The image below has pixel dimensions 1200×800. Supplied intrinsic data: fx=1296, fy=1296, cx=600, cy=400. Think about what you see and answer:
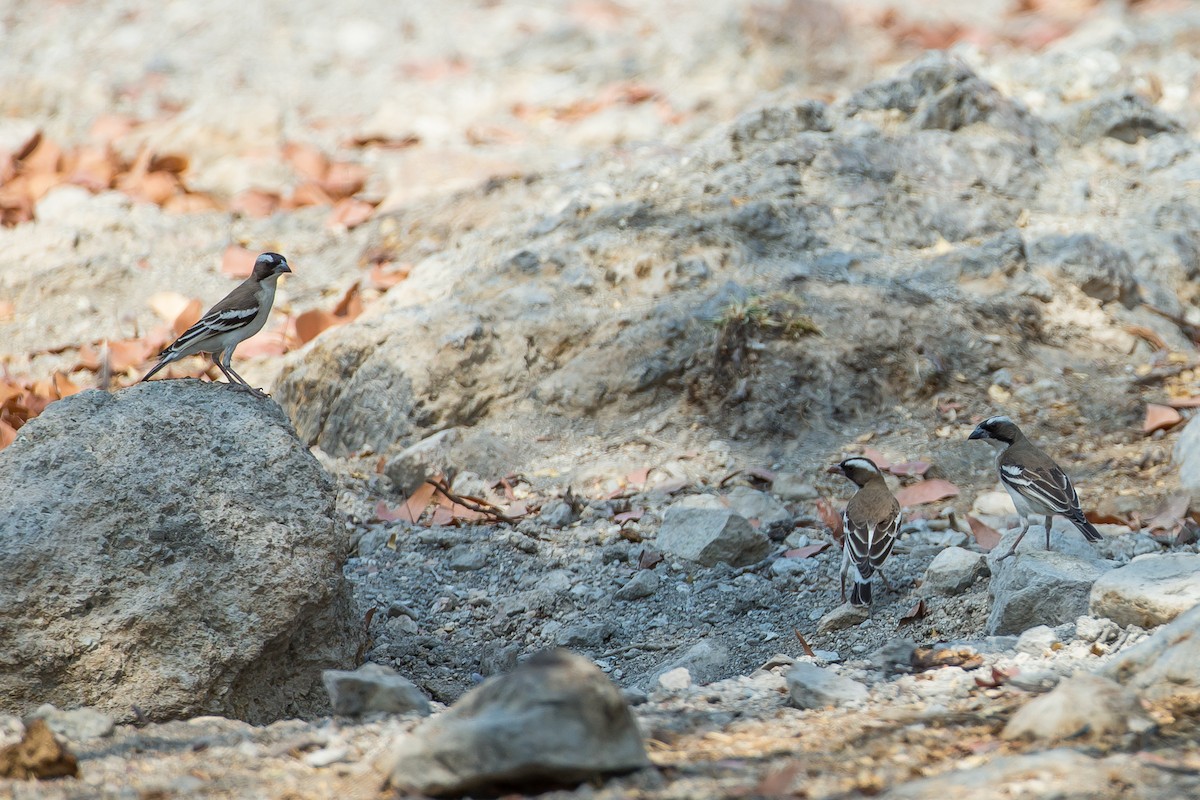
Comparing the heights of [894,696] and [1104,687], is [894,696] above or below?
below

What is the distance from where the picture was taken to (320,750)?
368 cm

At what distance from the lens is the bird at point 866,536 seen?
559 centimetres

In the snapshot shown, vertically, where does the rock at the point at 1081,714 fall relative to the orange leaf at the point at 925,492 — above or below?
above

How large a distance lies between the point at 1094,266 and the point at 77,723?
6413mm

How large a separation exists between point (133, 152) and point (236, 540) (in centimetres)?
762

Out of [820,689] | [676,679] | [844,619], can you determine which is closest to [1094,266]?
[844,619]

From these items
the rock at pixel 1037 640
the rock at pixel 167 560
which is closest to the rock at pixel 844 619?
the rock at pixel 1037 640

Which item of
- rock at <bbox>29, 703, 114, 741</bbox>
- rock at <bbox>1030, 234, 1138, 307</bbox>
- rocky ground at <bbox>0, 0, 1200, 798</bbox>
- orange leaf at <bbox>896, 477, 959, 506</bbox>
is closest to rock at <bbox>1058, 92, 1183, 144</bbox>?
rocky ground at <bbox>0, 0, 1200, 798</bbox>

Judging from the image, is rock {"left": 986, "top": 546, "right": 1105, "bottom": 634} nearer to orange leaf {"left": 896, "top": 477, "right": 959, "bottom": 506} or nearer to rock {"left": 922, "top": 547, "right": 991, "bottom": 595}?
rock {"left": 922, "top": 547, "right": 991, "bottom": 595}

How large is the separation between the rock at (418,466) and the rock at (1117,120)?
5.33m

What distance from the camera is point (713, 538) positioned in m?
6.13

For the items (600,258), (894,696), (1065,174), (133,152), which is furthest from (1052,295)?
(133,152)

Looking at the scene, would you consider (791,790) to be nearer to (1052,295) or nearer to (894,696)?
(894,696)

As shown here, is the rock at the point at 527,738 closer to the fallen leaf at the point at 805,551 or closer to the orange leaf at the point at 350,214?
the fallen leaf at the point at 805,551
